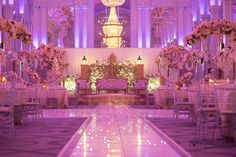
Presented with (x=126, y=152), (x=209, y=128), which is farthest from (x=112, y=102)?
(x=126, y=152)

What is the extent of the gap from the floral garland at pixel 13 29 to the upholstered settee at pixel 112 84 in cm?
1188

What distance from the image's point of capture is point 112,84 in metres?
24.6

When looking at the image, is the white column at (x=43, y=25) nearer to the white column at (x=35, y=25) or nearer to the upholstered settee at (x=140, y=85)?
the white column at (x=35, y=25)

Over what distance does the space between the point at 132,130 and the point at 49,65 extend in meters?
10.8

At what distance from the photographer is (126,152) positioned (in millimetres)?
7070

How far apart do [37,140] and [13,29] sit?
13.0 ft

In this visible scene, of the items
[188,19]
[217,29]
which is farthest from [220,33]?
[188,19]

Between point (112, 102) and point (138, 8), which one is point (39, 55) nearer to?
point (112, 102)

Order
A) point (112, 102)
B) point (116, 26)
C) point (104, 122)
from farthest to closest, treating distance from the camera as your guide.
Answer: point (116, 26)
point (112, 102)
point (104, 122)

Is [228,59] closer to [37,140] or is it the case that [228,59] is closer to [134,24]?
[37,140]

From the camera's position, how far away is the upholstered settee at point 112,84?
24.6m

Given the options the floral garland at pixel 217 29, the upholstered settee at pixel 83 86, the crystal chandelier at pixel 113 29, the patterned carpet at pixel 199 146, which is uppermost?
the crystal chandelier at pixel 113 29

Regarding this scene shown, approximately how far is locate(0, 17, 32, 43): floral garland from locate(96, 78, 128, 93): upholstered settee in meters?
11.9

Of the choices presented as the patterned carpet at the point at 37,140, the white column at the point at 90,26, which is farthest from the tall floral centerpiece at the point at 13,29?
the white column at the point at 90,26
